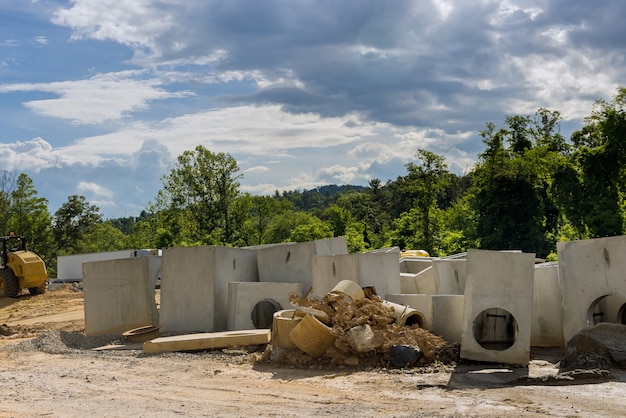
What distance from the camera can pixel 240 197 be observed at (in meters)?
50.1

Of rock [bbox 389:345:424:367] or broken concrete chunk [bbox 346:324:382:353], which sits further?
broken concrete chunk [bbox 346:324:382:353]

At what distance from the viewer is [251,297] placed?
46.0 ft

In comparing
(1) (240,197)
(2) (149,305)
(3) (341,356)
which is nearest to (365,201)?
(1) (240,197)

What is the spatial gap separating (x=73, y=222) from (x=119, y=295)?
2012 inches

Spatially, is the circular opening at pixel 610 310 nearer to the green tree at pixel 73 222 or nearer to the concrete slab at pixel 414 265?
the concrete slab at pixel 414 265

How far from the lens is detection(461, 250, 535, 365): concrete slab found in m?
10.7

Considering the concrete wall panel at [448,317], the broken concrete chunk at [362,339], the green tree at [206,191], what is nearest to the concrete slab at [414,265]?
the concrete wall panel at [448,317]

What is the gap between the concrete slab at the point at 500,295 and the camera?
10.7m

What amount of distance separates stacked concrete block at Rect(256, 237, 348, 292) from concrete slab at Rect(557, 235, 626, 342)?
16.8 ft

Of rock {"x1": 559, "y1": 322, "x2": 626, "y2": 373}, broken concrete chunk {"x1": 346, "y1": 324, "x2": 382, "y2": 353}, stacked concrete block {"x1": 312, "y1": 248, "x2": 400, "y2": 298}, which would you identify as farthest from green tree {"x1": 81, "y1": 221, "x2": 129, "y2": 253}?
rock {"x1": 559, "y1": 322, "x2": 626, "y2": 373}

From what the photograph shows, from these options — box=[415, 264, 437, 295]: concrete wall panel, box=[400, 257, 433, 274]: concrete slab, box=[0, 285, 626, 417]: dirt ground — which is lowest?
box=[0, 285, 626, 417]: dirt ground

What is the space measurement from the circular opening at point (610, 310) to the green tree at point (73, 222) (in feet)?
177

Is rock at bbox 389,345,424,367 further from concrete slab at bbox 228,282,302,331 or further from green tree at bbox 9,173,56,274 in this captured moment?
green tree at bbox 9,173,56,274

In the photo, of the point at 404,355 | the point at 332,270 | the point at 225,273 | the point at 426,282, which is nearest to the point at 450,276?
the point at 426,282
